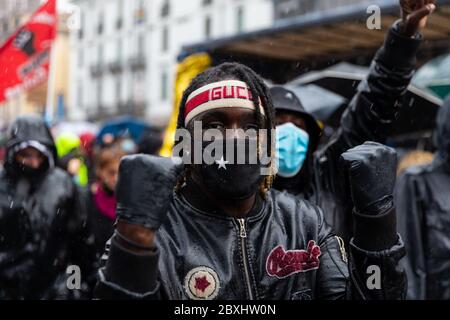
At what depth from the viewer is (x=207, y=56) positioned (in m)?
8.21

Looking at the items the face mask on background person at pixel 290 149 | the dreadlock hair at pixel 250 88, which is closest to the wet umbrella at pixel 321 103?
the face mask on background person at pixel 290 149

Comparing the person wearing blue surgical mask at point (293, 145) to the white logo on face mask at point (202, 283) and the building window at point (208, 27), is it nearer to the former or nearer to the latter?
the white logo on face mask at point (202, 283)

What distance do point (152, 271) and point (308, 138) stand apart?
198 centimetres

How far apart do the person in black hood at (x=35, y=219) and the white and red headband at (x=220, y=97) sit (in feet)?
7.46

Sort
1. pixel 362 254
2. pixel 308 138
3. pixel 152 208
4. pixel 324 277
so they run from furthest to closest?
pixel 308 138 → pixel 324 277 → pixel 362 254 → pixel 152 208

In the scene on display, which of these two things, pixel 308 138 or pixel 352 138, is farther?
pixel 308 138

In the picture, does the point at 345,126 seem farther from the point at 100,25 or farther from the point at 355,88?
the point at 100,25

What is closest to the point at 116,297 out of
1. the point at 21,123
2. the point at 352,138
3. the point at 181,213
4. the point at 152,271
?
the point at 152,271

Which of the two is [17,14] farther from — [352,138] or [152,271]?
[152,271]

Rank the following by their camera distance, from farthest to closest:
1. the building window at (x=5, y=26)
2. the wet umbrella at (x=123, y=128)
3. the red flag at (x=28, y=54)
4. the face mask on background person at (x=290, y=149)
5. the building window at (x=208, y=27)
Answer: the building window at (x=208, y=27)
the wet umbrella at (x=123, y=128)
the building window at (x=5, y=26)
the red flag at (x=28, y=54)
the face mask on background person at (x=290, y=149)

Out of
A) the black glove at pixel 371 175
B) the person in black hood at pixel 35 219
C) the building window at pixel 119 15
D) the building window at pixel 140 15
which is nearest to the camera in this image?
the black glove at pixel 371 175

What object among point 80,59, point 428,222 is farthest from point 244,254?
point 80,59

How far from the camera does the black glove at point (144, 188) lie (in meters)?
1.58

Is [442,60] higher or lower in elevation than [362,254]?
higher
